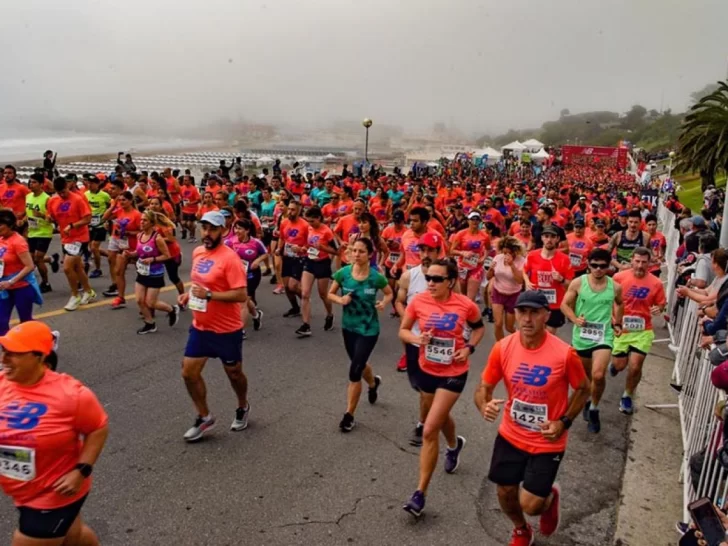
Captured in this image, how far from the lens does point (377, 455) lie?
511cm

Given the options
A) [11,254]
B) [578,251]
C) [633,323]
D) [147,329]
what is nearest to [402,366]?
[633,323]

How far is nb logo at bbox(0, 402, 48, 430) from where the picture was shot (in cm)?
287

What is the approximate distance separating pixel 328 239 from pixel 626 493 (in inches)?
206

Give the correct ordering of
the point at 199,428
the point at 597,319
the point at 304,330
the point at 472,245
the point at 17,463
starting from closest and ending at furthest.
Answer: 1. the point at 17,463
2. the point at 199,428
3. the point at 597,319
4. the point at 304,330
5. the point at 472,245

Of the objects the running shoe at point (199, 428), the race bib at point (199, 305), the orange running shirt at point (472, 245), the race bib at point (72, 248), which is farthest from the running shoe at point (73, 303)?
the orange running shirt at point (472, 245)

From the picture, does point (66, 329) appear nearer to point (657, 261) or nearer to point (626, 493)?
point (626, 493)

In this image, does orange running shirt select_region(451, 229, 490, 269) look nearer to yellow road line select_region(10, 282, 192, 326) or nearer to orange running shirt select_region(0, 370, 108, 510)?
yellow road line select_region(10, 282, 192, 326)

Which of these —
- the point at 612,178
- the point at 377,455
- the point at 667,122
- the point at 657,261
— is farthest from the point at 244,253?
the point at 667,122

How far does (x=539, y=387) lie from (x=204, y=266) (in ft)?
9.76

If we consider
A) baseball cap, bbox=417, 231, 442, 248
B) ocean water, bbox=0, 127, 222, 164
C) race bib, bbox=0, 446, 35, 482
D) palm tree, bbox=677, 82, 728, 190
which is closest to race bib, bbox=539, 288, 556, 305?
baseball cap, bbox=417, 231, 442, 248

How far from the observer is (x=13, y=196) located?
34.5ft

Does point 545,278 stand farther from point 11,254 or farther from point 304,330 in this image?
point 11,254

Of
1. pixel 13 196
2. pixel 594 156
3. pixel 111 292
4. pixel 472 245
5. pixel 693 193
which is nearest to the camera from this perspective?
pixel 472 245

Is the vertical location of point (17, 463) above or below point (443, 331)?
below
